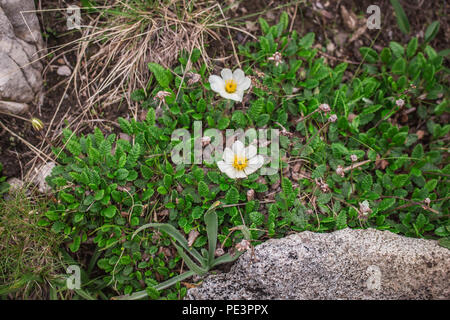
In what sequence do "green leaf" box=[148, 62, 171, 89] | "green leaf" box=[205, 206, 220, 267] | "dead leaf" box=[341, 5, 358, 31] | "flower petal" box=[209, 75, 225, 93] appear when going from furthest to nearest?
"dead leaf" box=[341, 5, 358, 31] < "green leaf" box=[148, 62, 171, 89] < "flower petal" box=[209, 75, 225, 93] < "green leaf" box=[205, 206, 220, 267]

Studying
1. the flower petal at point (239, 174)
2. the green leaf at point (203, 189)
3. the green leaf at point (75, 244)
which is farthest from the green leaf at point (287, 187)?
the green leaf at point (75, 244)

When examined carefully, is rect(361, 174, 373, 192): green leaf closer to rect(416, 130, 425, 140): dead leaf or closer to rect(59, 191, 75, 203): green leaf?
rect(416, 130, 425, 140): dead leaf

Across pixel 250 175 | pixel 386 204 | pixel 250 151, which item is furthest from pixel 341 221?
pixel 250 151

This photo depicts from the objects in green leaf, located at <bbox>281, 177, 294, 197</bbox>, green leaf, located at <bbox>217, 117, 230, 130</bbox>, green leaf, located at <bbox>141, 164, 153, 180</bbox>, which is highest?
green leaf, located at <bbox>217, 117, 230, 130</bbox>

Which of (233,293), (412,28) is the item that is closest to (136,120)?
(233,293)

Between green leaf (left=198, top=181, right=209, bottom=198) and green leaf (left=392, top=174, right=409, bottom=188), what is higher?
green leaf (left=198, top=181, right=209, bottom=198)

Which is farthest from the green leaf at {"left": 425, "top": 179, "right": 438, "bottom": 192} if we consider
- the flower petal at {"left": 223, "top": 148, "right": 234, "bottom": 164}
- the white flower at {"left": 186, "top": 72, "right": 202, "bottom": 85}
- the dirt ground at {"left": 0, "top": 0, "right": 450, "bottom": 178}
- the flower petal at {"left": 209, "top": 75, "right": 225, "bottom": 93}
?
the white flower at {"left": 186, "top": 72, "right": 202, "bottom": 85}

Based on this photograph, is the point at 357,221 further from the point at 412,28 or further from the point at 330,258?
the point at 412,28
